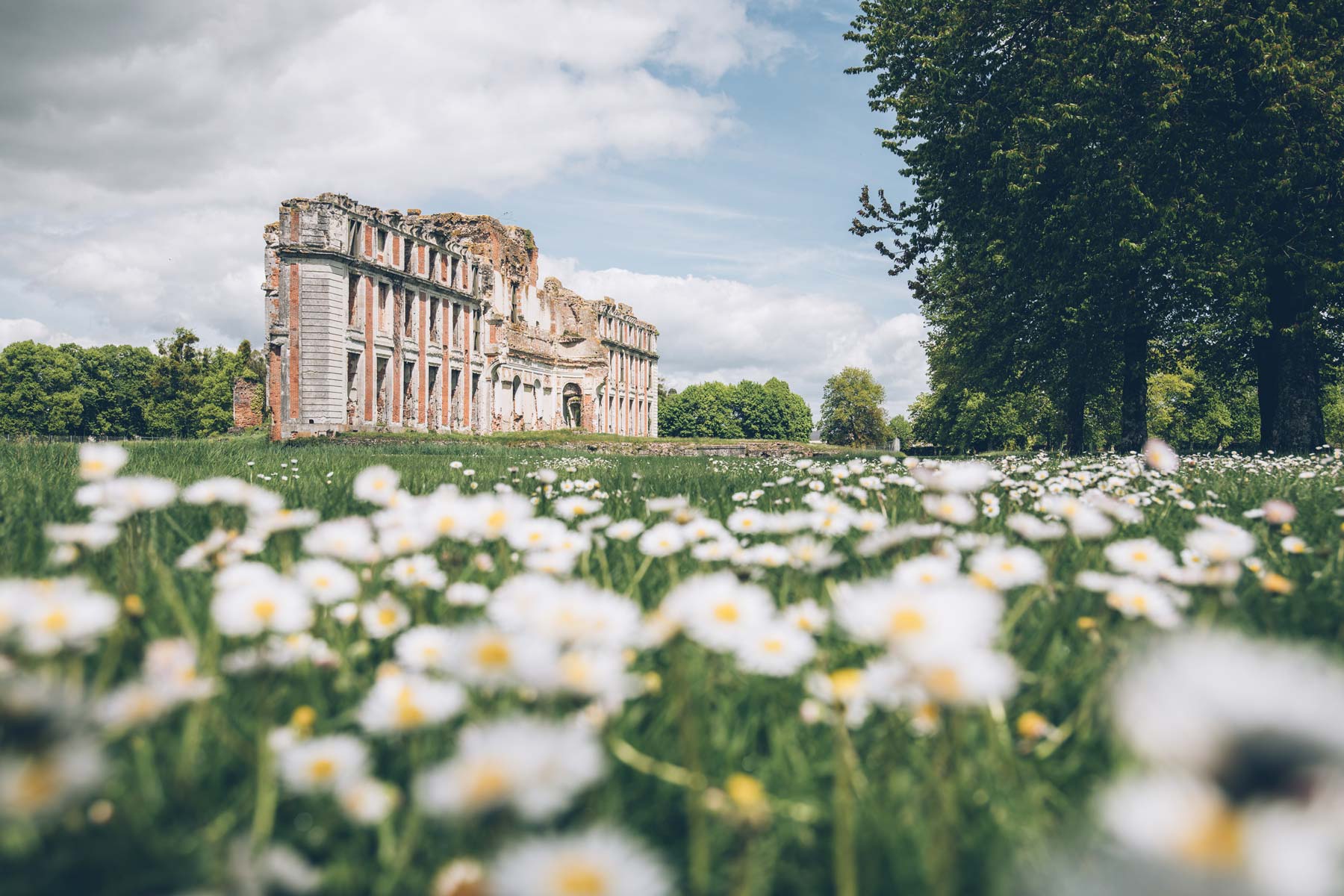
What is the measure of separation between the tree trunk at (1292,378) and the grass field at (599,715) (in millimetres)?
18166

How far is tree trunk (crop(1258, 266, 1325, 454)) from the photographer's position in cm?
1602

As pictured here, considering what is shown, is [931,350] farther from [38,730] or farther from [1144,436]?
[38,730]

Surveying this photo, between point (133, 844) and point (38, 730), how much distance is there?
445mm

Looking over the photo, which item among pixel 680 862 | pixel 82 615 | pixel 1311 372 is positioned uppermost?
pixel 1311 372

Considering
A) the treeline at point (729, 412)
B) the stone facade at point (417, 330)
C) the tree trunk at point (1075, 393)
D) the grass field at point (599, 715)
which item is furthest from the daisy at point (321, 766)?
the treeline at point (729, 412)

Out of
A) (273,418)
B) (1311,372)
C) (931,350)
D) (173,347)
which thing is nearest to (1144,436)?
(1311,372)

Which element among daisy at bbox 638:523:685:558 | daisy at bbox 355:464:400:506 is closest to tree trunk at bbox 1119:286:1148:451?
daisy at bbox 638:523:685:558

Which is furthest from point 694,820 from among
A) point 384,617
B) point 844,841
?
point 384,617

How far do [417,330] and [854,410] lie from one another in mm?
61682

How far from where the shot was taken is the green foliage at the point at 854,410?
88.2 m

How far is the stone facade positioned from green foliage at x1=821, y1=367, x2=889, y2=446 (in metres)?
35.0

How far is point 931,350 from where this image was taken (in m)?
33.5

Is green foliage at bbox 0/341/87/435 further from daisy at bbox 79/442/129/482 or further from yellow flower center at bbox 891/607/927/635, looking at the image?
yellow flower center at bbox 891/607/927/635

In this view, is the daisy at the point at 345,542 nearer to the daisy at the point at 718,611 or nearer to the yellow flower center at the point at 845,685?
the daisy at the point at 718,611
